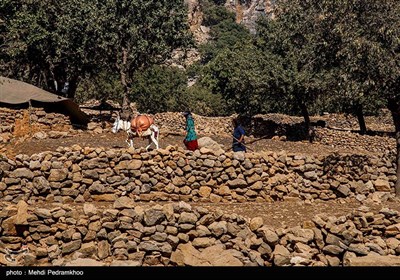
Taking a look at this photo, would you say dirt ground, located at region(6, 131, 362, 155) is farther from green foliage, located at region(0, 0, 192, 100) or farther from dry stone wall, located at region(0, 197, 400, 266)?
dry stone wall, located at region(0, 197, 400, 266)

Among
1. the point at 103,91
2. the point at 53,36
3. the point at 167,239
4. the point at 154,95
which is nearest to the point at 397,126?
the point at 167,239

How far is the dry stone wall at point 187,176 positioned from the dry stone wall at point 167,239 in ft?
11.7

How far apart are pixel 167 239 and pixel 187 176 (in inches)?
196

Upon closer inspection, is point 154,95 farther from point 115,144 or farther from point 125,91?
point 115,144

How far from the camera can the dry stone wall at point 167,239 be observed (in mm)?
9297

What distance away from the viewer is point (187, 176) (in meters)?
14.4

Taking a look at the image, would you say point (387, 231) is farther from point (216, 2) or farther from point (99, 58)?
point (216, 2)

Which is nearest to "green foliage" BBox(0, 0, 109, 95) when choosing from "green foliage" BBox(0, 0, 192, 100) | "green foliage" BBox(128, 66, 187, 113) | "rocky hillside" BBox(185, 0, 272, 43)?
"green foliage" BBox(0, 0, 192, 100)

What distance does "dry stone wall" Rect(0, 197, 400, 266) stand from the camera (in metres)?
9.30

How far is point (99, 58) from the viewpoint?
2786cm

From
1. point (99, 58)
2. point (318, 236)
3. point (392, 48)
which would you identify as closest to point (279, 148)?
point (392, 48)

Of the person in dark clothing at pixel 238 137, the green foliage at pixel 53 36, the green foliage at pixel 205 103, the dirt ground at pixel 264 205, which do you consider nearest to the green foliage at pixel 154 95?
the green foliage at pixel 205 103
